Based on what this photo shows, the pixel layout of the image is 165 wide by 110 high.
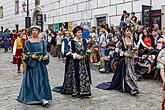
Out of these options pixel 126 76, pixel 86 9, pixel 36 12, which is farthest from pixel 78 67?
pixel 36 12

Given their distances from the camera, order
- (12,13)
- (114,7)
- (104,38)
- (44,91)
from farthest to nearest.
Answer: (12,13) → (114,7) → (104,38) → (44,91)

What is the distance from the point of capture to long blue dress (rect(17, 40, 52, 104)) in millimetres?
6438

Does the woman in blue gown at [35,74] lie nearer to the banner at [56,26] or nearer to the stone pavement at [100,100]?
the stone pavement at [100,100]

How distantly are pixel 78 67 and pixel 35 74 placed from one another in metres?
1.08

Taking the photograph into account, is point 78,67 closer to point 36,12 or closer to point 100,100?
point 100,100

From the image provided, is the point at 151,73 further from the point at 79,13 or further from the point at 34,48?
the point at 79,13

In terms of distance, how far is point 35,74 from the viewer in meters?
6.47

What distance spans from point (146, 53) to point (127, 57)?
2.43m

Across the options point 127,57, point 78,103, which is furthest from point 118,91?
point 78,103

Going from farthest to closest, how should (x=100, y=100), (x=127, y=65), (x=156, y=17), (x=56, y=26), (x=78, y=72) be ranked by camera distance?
(x=56, y=26)
(x=156, y=17)
(x=127, y=65)
(x=78, y=72)
(x=100, y=100)

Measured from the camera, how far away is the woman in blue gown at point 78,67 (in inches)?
277

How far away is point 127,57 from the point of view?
24.8ft

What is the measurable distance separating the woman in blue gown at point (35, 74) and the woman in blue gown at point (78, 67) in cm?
77

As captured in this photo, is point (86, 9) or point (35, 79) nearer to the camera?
point (35, 79)
